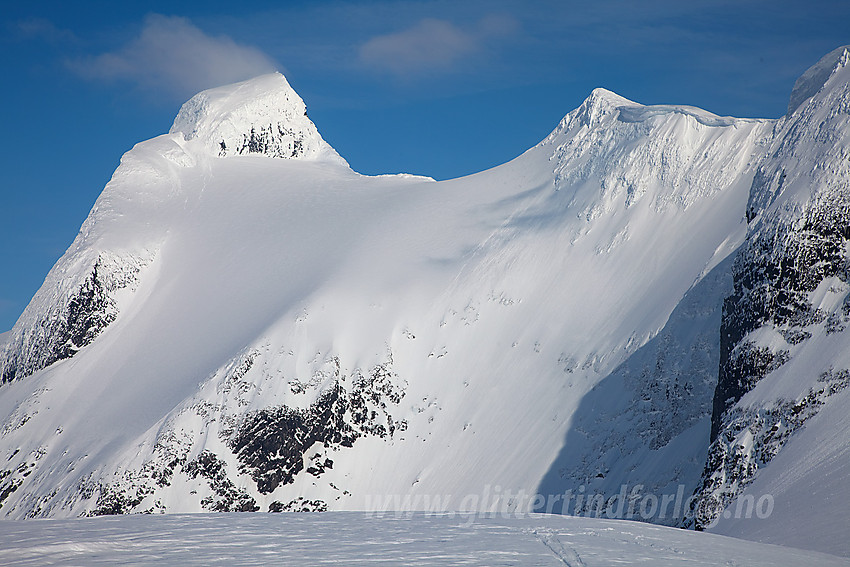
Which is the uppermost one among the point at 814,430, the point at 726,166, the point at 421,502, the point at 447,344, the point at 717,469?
the point at 726,166

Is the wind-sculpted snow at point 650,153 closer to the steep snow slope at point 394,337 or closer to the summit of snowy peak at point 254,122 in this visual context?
the steep snow slope at point 394,337

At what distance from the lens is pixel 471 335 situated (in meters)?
65.4

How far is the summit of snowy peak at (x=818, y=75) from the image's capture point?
150 ft

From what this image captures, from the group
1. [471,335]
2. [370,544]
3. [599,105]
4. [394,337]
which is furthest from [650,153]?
[370,544]

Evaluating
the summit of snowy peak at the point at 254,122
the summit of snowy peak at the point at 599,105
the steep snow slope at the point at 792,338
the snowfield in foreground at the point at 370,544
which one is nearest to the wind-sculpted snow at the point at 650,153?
the summit of snowy peak at the point at 599,105

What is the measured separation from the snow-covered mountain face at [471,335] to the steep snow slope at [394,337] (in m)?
0.24

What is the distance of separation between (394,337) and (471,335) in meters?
6.94

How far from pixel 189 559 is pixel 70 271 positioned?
7729cm

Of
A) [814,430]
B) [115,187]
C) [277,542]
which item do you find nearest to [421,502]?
[814,430]

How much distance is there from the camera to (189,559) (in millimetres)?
12367

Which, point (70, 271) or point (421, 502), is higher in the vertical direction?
point (70, 271)

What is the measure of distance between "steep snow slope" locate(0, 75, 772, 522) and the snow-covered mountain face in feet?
0.77

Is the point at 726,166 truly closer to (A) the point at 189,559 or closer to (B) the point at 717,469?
(B) the point at 717,469

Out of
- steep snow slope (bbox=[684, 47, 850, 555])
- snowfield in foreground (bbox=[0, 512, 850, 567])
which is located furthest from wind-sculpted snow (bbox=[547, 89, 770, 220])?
snowfield in foreground (bbox=[0, 512, 850, 567])
